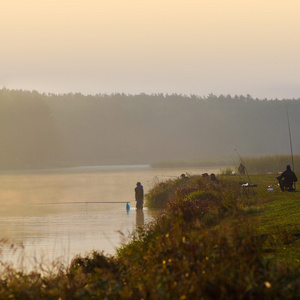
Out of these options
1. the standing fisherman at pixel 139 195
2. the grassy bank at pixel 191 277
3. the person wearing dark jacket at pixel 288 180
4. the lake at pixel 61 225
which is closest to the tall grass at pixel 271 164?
the lake at pixel 61 225

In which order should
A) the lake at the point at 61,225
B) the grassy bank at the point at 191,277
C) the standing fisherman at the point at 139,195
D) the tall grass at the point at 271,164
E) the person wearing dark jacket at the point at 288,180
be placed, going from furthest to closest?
the tall grass at the point at 271,164
the standing fisherman at the point at 139,195
the person wearing dark jacket at the point at 288,180
the lake at the point at 61,225
the grassy bank at the point at 191,277

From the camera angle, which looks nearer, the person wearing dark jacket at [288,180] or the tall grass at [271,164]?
the person wearing dark jacket at [288,180]

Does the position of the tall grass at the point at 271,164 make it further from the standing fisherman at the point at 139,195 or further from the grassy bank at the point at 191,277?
the grassy bank at the point at 191,277

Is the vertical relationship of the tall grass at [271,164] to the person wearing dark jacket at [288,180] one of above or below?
above

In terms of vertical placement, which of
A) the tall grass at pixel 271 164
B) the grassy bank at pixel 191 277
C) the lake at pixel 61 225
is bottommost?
the grassy bank at pixel 191 277

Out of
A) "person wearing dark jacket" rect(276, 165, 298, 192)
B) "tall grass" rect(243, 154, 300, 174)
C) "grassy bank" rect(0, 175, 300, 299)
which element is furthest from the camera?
"tall grass" rect(243, 154, 300, 174)

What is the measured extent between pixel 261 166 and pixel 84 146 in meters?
133

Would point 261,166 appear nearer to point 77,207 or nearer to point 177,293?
point 77,207

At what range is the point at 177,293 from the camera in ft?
29.8

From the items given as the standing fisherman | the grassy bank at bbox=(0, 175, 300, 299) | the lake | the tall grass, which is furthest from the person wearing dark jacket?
the tall grass

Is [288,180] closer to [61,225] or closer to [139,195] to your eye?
[139,195]

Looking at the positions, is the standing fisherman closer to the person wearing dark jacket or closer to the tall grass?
the person wearing dark jacket

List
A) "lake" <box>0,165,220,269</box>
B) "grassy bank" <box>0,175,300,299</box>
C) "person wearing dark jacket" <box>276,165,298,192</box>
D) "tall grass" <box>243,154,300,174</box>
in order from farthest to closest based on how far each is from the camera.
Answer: "tall grass" <box>243,154,300,174</box>
"person wearing dark jacket" <box>276,165,298,192</box>
"lake" <box>0,165,220,269</box>
"grassy bank" <box>0,175,300,299</box>

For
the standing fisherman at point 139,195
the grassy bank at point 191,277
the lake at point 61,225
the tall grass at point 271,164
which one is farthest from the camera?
the tall grass at point 271,164
